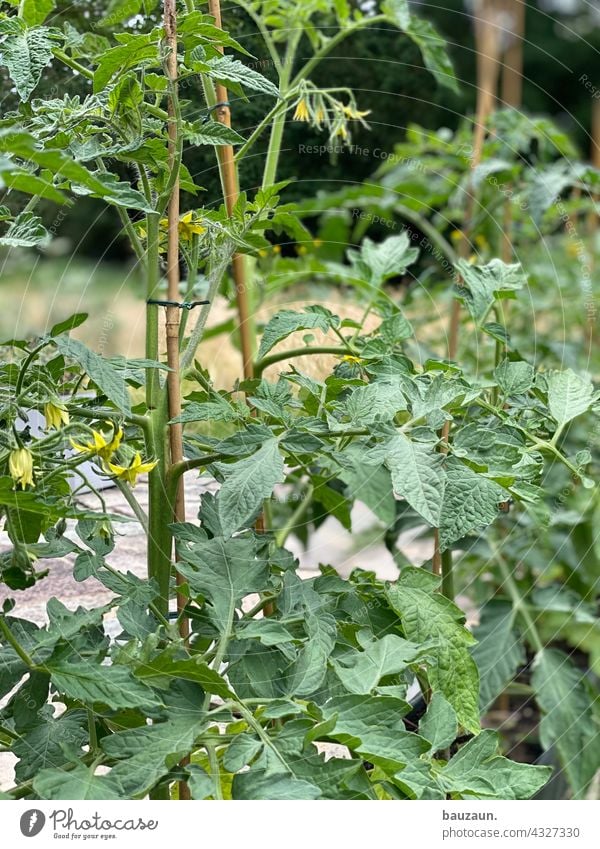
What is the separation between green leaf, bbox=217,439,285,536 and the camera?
0.55 m

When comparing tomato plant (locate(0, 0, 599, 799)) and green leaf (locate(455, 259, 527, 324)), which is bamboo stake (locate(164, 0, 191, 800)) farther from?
green leaf (locate(455, 259, 527, 324))

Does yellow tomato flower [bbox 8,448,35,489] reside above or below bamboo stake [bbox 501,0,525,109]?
below

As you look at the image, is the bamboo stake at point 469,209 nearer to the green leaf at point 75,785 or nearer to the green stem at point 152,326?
the green stem at point 152,326

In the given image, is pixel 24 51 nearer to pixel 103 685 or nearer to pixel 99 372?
pixel 99 372

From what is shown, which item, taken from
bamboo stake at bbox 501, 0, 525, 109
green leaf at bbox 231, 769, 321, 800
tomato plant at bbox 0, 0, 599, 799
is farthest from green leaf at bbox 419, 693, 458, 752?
bamboo stake at bbox 501, 0, 525, 109

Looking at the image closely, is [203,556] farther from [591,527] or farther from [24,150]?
[591,527]

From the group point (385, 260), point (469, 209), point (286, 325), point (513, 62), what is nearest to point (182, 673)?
point (286, 325)

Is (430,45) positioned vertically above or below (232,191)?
above

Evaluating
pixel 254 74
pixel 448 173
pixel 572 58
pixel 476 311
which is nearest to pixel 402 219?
pixel 448 173

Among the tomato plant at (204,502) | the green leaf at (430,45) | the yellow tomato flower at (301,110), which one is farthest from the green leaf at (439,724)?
the green leaf at (430,45)

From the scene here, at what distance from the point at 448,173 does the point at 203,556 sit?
1.16m

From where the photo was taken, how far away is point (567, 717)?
42.4 inches

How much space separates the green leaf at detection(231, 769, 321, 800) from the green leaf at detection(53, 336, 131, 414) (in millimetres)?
212

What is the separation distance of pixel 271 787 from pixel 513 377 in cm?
34
